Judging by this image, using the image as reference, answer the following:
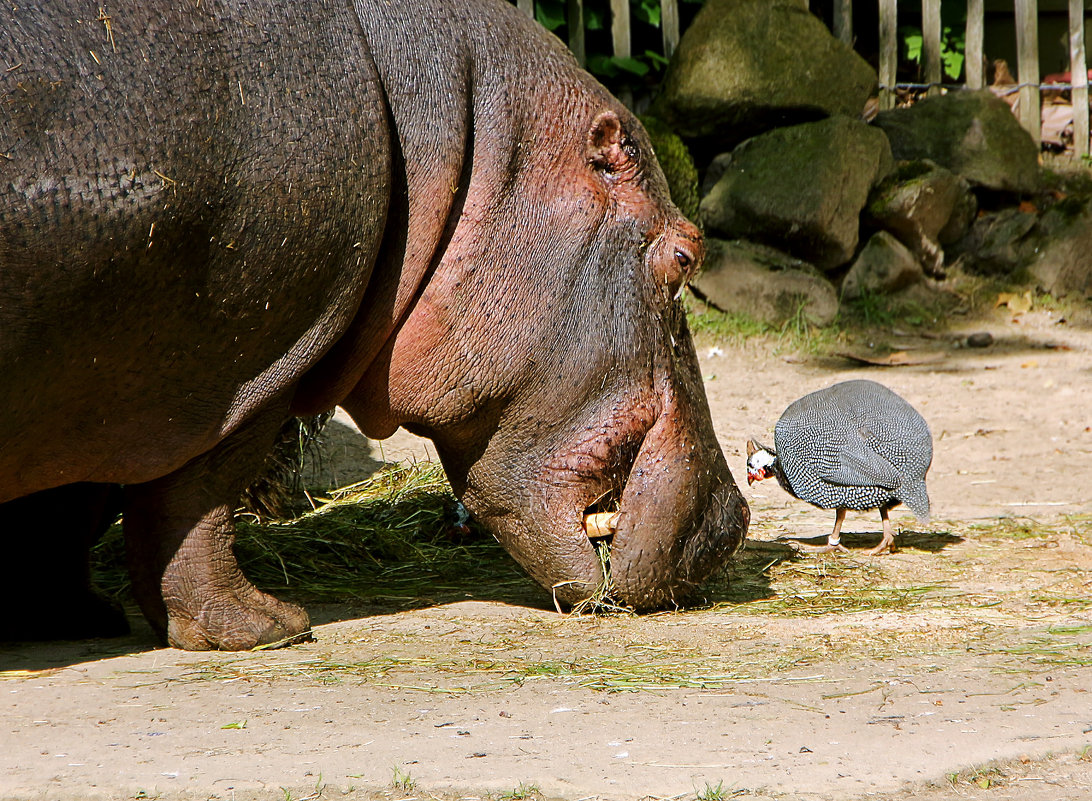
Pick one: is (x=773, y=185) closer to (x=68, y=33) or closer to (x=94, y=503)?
(x=94, y=503)

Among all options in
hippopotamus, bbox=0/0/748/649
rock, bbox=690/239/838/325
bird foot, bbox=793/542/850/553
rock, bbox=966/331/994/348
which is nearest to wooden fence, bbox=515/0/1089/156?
rock, bbox=690/239/838/325

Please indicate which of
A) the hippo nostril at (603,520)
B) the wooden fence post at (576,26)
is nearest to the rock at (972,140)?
the wooden fence post at (576,26)

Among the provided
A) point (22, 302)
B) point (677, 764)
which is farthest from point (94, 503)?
point (677, 764)

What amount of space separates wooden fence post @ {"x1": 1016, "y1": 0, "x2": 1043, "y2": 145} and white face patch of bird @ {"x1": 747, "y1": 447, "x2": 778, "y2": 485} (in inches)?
241

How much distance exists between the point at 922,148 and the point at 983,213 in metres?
0.68

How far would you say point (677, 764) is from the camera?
2.46 m

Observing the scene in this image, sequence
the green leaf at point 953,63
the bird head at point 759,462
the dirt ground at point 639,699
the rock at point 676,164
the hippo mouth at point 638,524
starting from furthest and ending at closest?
the green leaf at point 953,63
the rock at point 676,164
the bird head at point 759,462
the hippo mouth at point 638,524
the dirt ground at point 639,699

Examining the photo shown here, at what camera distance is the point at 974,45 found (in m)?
9.90

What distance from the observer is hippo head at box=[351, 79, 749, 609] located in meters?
3.39

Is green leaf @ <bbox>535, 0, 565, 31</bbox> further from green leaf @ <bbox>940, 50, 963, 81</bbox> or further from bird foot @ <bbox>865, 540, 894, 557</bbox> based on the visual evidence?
bird foot @ <bbox>865, 540, 894, 557</bbox>

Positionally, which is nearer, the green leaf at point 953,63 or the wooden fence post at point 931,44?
the wooden fence post at point 931,44

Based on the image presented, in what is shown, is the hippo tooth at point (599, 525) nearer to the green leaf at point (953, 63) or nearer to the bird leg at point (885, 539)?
the bird leg at point (885, 539)

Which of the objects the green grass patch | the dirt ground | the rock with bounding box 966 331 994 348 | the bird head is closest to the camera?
the dirt ground

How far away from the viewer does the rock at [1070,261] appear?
930cm
